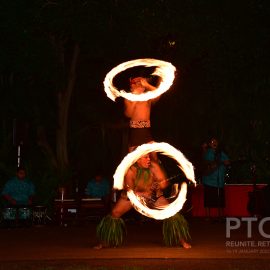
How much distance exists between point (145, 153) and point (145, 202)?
2.35ft

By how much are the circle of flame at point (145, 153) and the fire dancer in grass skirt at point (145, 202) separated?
0.70 feet

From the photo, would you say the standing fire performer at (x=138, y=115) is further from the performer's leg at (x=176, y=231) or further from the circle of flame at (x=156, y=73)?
the performer's leg at (x=176, y=231)

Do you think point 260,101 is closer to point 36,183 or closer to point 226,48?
point 226,48

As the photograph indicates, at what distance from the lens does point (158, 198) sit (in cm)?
1361

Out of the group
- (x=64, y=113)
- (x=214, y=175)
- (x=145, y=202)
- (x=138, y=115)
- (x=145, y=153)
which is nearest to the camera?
(x=145, y=153)

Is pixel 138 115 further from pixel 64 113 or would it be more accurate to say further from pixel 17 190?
pixel 64 113

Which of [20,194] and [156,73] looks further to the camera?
[20,194]

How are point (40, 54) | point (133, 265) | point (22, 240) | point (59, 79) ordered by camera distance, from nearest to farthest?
point (133, 265)
point (22, 240)
point (40, 54)
point (59, 79)

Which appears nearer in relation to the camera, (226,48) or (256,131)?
(226,48)

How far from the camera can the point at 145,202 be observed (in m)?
13.4

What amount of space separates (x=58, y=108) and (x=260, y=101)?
19.8 feet

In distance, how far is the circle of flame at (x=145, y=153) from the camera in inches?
514

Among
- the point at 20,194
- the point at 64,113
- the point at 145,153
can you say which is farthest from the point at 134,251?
the point at 64,113

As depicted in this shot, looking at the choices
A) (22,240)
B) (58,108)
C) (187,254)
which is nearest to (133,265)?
(187,254)
